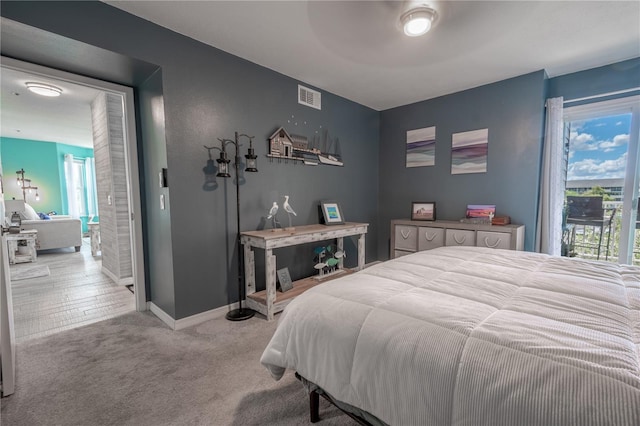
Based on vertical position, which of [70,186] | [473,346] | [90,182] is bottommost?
[473,346]

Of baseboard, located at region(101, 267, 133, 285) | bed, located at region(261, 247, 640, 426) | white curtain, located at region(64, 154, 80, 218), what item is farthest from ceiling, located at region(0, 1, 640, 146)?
white curtain, located at region(64, 154, 80, 218)

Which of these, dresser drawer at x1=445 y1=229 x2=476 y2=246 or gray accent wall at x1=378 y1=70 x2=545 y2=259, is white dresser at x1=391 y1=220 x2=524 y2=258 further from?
gray accent wall at x1=378 y1=70 x2=545 y2=259

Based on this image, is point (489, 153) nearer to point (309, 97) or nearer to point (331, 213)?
point (331, 213)

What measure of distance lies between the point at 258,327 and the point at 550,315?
2020 millimetres

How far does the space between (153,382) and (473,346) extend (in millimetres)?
1815

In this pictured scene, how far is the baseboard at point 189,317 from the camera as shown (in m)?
2.31

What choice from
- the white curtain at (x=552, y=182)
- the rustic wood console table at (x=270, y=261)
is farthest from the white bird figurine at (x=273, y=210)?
the white curtain at (x=552, y=182)

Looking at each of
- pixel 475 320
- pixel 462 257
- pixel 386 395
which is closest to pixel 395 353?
pixel 386 395

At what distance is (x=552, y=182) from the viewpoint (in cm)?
295

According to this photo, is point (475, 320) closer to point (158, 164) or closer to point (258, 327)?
point (258, 327)

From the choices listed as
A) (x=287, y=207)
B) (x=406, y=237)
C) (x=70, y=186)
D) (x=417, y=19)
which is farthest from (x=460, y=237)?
(x=70, y=186)

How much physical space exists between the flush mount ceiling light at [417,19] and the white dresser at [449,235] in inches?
84.4

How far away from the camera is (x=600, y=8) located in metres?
1.94

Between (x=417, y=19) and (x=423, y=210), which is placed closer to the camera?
(x=417, y=19)
